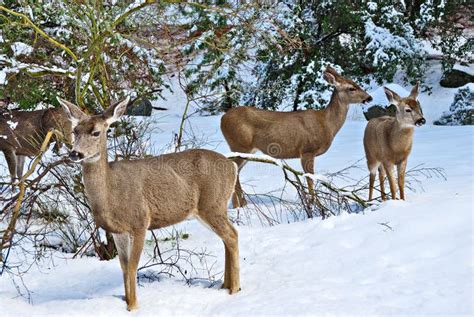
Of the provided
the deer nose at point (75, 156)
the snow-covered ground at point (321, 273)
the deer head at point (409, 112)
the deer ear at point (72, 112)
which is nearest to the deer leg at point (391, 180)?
the snow-covered ground at point (321, 273)

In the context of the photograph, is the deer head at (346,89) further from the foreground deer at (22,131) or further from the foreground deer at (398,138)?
the foreground deer at (22,131)

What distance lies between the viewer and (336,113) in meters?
9.55

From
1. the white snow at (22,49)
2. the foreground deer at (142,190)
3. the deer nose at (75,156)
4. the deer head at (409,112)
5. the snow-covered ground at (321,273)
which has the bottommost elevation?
the snow-covered ground at (321,273)

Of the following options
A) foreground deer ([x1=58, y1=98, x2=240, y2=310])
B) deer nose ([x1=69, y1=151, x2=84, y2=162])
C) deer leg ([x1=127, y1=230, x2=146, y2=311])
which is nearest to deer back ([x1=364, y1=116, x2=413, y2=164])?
foreground deer ([x1=58, y1=98, x2=240, y2=310])

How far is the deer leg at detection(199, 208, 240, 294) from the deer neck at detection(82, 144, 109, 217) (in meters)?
0.86

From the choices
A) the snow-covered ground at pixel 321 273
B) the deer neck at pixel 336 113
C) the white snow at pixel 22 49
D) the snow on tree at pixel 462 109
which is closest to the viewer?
the snow-covered ground at pixel 321 273

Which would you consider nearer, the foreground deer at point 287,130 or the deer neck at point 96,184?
the deer neck at point 96,184

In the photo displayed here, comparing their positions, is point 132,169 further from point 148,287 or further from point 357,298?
point 357,298

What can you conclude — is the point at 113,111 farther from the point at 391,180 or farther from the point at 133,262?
the point at 391,180

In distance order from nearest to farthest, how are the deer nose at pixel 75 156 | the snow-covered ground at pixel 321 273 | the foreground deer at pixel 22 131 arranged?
the deer nose at pixel 75 156 → the snow-covered ground at pixel 321 273 → the foreground deer at pixel 22 131

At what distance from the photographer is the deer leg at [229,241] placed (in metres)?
5.47

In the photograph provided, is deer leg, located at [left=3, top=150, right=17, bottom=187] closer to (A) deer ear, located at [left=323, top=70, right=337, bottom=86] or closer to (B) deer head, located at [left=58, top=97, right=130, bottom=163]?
(A) deer ear, located at [left=323, top=70, right=337, bottom=86]

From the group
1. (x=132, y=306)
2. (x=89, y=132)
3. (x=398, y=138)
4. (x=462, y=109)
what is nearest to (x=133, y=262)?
(x=132, y=306)

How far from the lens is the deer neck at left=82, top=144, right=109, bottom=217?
5.07 metres
